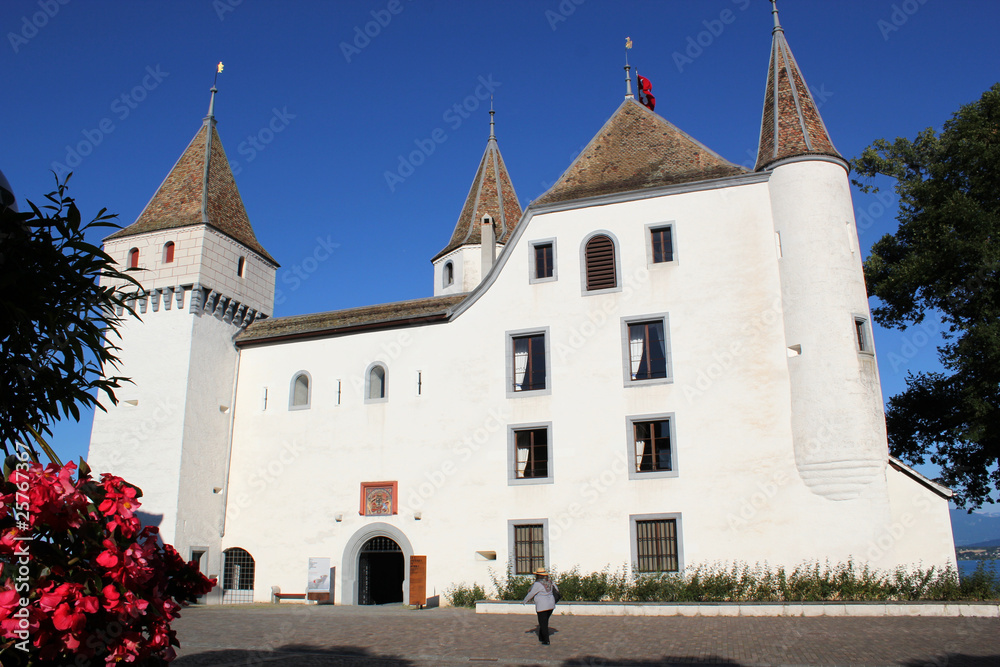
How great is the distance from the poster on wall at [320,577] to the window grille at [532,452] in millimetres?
6299

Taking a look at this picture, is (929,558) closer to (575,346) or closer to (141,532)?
(575,346)

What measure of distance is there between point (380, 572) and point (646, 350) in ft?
40.3

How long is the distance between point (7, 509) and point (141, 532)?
77 cm

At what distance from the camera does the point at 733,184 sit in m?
21.8

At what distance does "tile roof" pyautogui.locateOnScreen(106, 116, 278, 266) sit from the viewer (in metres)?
26.7

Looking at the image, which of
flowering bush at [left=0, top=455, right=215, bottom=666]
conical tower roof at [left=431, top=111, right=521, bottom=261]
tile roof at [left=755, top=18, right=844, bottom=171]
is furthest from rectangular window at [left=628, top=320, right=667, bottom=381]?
flowering bush at [left=0, top=455, right=215, bottom=666]

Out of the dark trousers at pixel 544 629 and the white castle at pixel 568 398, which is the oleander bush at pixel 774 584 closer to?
the white castle at pixel 568 398

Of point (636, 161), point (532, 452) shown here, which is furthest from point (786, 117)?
point (532, 452)

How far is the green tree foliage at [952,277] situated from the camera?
22.1 meters

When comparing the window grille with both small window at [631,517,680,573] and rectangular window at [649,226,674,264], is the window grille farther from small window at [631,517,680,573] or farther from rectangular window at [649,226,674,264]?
rectangular window at [649,226,674,264]

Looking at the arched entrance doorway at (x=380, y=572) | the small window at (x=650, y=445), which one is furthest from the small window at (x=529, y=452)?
the arched entrance doorway at (x=380, y=572)

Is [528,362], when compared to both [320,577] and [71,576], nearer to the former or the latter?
[320,577]

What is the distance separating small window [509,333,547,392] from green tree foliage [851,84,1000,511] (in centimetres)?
1183

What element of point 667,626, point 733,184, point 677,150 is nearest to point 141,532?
point 667,626
